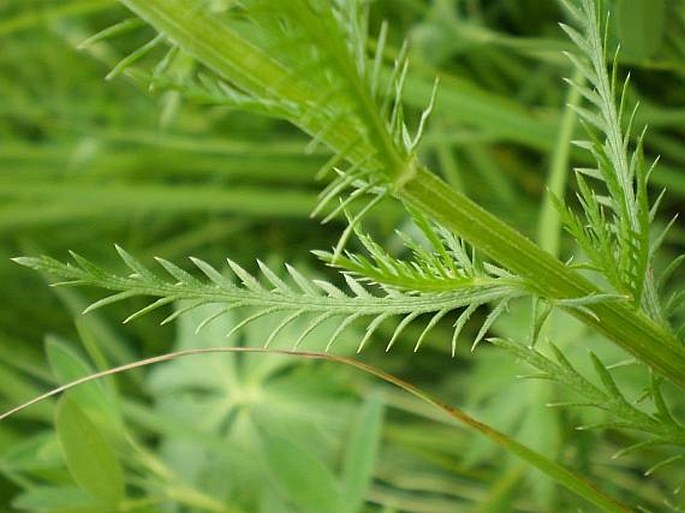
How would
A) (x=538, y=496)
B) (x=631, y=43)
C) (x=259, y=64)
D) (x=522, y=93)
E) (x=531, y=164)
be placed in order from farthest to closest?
(x=531, y=164) → (x=522, y=93) → (x=538, y=496) → (x=631, y=43) → (x=259, y=64)

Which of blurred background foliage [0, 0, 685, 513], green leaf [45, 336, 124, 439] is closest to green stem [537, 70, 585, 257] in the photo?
blurred background foliage [0, 0, 685, 513]

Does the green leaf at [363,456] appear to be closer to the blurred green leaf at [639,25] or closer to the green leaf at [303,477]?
the green leaf at [303,477]

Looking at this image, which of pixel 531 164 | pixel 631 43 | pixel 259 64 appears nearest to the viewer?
pixel 259 64

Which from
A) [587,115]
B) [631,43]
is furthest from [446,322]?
[587,115]

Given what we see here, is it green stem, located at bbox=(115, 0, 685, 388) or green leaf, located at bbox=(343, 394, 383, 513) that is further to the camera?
green leaf, located at bbox=(343, 394, 383, 513)

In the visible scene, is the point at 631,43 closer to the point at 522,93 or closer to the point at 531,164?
the point at 522,93

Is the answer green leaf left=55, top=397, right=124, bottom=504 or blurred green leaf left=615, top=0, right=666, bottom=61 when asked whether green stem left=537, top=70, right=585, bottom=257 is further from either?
green leaf left=55, top=397, right=124, bottom=504
